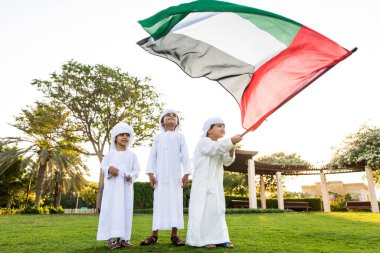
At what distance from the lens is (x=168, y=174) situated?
4590 mm

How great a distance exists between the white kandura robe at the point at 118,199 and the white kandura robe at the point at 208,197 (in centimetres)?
94

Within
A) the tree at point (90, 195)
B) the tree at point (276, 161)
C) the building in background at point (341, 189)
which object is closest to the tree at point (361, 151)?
the tree at point (276, 161)

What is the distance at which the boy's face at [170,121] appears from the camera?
486 cm

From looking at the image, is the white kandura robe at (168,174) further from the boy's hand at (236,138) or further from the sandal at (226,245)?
the boy's hand at (236,138)

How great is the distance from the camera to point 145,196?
19.4m

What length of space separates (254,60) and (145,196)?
16.9 meters

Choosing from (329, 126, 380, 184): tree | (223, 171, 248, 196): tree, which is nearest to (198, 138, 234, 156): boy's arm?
(329, 126, 380, 184): tree

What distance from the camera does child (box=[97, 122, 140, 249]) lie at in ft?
13.3

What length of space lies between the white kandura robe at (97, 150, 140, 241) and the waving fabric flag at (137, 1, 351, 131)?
1.67 m

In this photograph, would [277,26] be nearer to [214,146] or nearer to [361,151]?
[214,146]

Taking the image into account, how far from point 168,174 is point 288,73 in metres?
2.29

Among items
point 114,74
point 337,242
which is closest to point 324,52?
point 337,242

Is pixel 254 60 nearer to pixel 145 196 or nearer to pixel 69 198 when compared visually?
pixel 145 196

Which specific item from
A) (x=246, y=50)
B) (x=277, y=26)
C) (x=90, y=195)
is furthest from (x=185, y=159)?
(x=90, y=195)
